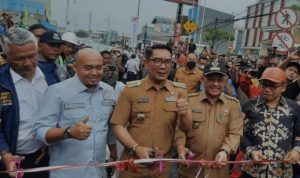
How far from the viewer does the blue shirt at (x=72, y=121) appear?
2773 millimetres

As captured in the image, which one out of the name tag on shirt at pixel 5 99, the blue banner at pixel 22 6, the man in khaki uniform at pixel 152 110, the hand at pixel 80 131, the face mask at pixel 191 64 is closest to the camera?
the hand at pixel 80 131

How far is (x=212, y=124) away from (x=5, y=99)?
1.74 m

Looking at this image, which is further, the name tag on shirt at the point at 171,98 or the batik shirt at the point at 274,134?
the batik shirt at the point at 274,134

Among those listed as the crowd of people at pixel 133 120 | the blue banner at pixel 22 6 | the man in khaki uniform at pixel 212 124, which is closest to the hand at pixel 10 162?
the crowd of people at pixel 133 120

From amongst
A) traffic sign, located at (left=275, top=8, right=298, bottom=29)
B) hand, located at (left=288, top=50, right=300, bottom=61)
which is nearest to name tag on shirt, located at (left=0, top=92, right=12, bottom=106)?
hand, located at (left=288, top=50, right=300, bottom=61)

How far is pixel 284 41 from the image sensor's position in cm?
827

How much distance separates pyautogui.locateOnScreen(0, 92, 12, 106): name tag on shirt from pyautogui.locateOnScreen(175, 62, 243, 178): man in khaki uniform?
A: 4.68 feet

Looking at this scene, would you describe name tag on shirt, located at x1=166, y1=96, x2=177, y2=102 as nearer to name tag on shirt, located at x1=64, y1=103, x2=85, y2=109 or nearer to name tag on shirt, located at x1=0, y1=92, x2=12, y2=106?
name tag on shirt, located at x1=64, y1=103, x2=85, y2=109

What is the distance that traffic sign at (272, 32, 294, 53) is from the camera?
822 cm

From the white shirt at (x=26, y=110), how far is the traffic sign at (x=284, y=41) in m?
6.62

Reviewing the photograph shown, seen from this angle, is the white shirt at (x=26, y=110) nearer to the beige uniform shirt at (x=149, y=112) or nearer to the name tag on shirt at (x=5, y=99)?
the name tag on shirt at (x=5, y=99)

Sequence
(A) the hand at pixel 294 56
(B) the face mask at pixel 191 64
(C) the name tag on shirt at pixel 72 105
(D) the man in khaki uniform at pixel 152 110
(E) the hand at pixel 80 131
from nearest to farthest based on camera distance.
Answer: (E) the hand at pixel 80 131 < (C) the name tag on shirt at pixel 72 105 < (D) the man in khaki uniform at pixel 152 110 < (A) the hand at pixel 294 56 < (B) the face mask at pixel 191 64

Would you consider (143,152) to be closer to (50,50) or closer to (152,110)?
(152,110)

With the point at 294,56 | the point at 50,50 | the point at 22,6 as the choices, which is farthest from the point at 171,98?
the point at 22,6
